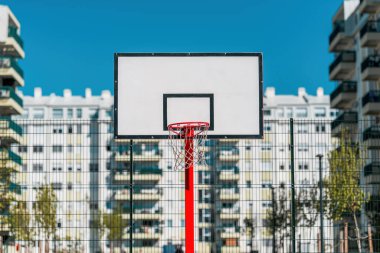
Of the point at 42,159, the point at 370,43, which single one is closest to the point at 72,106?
the point at 370,43

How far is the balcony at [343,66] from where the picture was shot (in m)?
69.2

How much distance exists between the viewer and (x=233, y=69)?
16.9 meters

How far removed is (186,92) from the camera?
55.3 feet

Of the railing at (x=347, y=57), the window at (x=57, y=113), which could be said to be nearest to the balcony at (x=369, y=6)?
the railing at (x=347, y=57)

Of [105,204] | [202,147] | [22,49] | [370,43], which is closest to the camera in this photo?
[202,147]

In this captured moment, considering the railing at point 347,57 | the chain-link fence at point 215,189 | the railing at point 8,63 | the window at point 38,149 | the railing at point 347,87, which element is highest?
the railing at point 347,57

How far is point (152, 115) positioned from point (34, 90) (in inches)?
4172

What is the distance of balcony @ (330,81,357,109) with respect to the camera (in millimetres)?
68875

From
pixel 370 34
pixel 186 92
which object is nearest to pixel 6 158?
pixel 186 92

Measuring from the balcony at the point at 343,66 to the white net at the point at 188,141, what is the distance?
54.2 meters

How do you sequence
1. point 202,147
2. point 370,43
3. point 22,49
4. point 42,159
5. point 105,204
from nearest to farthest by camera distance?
point 202,147
point 42,159
point 370,43
point 22,49
point 105,204

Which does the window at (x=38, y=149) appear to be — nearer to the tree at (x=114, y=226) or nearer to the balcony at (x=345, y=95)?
the tree at (x=114, y=226)

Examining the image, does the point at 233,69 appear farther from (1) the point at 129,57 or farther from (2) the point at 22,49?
(2) the point at 22,49

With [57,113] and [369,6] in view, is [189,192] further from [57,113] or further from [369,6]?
[57,113]
